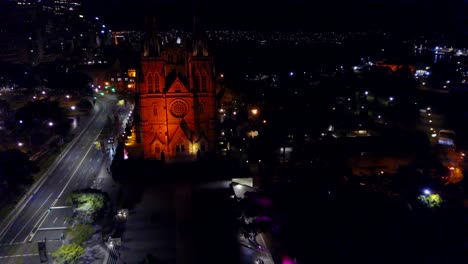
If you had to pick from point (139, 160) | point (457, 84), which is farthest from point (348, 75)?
point (139, 160)

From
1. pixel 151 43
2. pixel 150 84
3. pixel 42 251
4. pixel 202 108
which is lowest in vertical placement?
pixel 42 251

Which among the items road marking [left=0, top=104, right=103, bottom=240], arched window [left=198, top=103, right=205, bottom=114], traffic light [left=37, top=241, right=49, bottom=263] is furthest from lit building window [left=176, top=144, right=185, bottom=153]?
traffic light [left=37, top=241, right=49, bottom=263]

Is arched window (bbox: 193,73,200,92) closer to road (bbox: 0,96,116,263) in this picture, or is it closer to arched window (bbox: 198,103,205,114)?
arched window (bbox: 198,103,205,114)

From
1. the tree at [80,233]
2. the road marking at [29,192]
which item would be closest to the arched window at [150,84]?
the road marking at [29,192]

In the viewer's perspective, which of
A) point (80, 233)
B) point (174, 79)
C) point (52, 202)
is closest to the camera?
point (80, 233)

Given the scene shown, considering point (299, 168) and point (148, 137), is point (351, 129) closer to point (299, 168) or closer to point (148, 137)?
point (299, 168)

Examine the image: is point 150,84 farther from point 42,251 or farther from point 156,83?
point 42,251

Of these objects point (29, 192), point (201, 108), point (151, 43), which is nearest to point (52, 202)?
point (29, 192)
